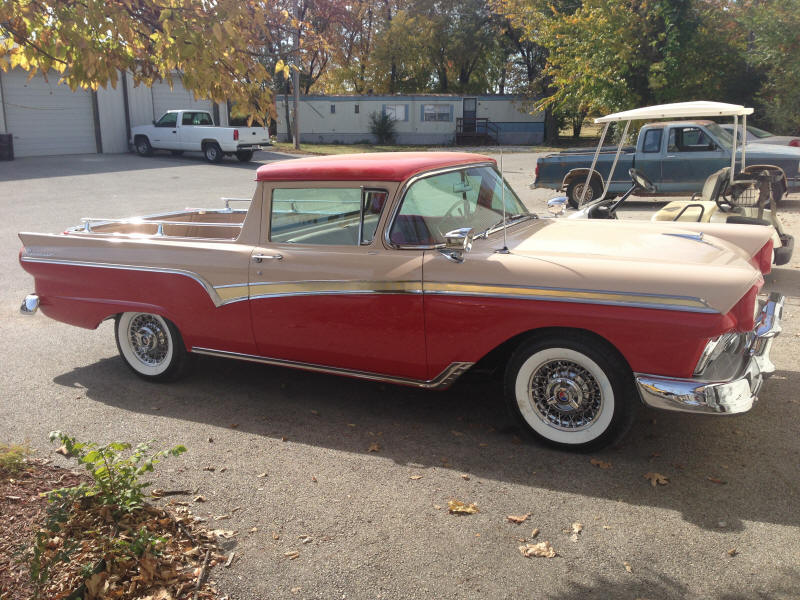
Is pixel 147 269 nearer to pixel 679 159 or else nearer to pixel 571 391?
pixel 571 391

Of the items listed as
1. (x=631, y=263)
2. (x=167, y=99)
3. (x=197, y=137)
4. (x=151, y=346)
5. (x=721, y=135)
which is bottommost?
(x=151, y=346)

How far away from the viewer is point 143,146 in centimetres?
2802

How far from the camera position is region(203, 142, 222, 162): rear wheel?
25.9 meters

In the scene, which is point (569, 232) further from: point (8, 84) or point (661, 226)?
point (8, 84)

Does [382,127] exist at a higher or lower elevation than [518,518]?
higher

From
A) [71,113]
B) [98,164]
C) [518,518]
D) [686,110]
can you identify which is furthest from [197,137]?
[518,518]

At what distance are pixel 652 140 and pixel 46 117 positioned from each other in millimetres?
21868

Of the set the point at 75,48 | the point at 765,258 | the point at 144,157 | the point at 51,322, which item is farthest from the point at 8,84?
the point at 765,258

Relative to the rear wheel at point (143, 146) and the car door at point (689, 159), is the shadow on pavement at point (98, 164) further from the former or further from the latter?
the car door at point (689, 159)

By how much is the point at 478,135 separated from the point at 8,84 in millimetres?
23314

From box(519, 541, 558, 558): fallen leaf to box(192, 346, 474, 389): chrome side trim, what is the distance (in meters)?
1.25

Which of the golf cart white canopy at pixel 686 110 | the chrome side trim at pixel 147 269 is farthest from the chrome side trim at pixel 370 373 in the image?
the golf cart white canopy at pixel 686 110

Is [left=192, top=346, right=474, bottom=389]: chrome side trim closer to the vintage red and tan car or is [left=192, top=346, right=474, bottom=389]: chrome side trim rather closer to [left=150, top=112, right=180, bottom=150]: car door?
the vintage red and tan car

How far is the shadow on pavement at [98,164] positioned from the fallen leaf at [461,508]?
66.7ft
